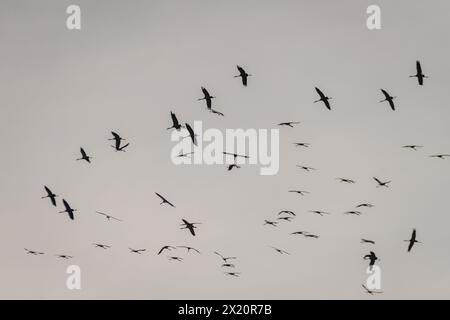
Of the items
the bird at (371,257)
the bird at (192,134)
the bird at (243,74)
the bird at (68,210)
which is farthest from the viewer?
the bird at (68,210)

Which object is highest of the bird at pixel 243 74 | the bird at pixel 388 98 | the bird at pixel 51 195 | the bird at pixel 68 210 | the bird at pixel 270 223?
the bird at pixel 243 74

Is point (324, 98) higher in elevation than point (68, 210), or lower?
higher

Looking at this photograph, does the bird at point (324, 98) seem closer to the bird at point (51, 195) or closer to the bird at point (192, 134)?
the bird at point (192, 134)

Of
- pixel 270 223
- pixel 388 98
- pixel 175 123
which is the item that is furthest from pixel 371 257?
pixel 175 123

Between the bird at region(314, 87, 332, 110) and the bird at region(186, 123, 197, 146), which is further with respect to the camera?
the bird at region(314, 87, 332, 110)

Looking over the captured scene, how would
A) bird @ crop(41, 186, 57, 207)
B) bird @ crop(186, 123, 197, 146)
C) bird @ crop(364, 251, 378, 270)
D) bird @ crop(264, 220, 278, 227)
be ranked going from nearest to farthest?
1. bird @ crop(186, 123, 197, 146)
2. bird @ crop(364, 251, 378, 270)
3. bird @ crop(41, 186, 57, 207)
4. bird @ crop(264, 220, 278, 227)

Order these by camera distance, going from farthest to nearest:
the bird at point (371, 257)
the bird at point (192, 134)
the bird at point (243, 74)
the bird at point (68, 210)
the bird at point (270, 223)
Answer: the bird at point (270, 223) → the bird at point (68, 210) → the bird at point (371, 257) → the bird at point (243, 74) → the bird at point (192, 134)

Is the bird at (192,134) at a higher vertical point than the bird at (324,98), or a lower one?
lower

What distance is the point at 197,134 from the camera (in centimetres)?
2477

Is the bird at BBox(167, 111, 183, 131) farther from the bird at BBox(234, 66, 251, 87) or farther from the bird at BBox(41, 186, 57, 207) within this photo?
the bird at BBox(41, 186, 57, 207)

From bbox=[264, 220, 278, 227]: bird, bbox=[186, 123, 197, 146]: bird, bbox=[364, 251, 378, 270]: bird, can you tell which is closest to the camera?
bbox=[186, 123, 197, 146]: bird

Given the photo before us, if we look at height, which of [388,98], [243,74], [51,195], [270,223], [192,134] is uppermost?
[243,74]

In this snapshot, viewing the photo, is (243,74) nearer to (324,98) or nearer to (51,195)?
(324,98)
